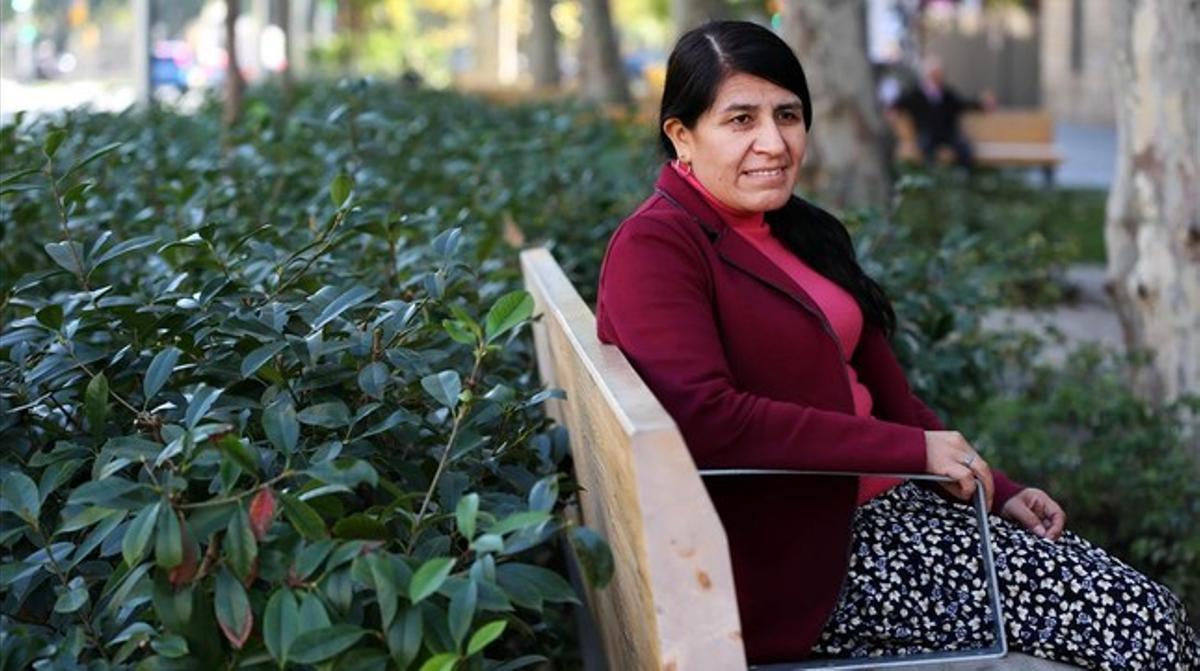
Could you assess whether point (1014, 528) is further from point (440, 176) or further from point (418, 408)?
point (440, 176)

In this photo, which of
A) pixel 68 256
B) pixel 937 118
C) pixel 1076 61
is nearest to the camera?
pixel 68 256

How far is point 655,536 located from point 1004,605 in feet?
3.30

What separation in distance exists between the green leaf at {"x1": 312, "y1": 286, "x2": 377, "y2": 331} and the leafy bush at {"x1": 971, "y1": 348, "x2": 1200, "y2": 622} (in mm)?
→ 2687

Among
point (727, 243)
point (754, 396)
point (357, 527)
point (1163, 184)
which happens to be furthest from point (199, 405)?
point (1163, 184)

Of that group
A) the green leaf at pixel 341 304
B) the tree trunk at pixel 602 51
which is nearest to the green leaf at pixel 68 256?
the green leaf at pixel 341 304

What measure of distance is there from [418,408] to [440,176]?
4169 mm

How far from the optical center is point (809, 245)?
3.57 metres

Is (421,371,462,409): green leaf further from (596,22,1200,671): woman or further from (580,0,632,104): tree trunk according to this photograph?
(580,0,632,104): tree trunk

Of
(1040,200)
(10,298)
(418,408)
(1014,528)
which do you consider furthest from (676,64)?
(1040,200)

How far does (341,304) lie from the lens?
10.8 feet

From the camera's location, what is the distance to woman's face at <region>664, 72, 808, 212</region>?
3350mm

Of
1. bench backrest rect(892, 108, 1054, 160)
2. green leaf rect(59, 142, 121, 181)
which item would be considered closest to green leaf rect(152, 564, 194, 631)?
green leaf rect(59, 142, 121, 181)

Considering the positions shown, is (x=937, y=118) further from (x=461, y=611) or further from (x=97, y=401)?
(x=461, y=611)

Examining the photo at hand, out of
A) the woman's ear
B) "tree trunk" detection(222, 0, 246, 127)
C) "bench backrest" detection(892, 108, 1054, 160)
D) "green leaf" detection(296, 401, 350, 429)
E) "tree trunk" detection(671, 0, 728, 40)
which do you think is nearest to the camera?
"green leaf" detection(296, 401, 350, 429)
